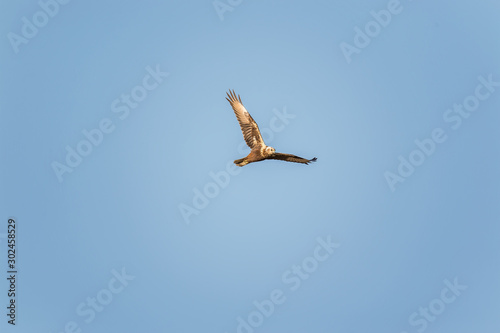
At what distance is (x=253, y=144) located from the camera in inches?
2178

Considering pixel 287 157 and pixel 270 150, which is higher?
pixel 270 150

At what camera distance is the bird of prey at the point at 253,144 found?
5475cm

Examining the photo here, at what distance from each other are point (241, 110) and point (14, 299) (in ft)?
56.9

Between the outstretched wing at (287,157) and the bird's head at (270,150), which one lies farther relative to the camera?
the outstretched wing at (287,157)

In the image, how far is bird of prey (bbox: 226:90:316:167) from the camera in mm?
54750

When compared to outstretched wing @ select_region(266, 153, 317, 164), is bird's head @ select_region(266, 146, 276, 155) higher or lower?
higher

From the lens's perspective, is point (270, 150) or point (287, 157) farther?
point (287, 157)

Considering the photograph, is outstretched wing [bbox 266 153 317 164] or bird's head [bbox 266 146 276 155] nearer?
bird's head [bbox 266 146 276 155]

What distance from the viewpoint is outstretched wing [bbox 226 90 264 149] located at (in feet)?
181

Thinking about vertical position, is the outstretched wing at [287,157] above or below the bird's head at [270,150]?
below

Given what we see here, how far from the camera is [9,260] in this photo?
189 ft

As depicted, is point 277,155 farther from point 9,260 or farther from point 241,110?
point 9,260

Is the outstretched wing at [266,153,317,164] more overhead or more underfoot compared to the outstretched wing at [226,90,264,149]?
more underfoot

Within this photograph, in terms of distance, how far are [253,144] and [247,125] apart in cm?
115
